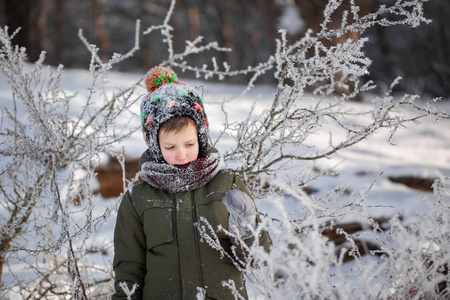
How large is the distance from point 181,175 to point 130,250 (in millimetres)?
437

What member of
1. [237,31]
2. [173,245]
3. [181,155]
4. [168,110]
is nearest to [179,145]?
[181,155]

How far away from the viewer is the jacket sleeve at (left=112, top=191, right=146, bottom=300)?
173 cm

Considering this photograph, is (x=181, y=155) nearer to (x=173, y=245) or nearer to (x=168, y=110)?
(x=168, y=110)

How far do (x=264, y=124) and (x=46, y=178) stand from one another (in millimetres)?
1339

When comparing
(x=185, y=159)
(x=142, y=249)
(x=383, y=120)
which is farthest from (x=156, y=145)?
(x=383, y=120)

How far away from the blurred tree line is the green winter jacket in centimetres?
582

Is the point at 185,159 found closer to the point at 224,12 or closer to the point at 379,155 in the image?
the point at 379,155

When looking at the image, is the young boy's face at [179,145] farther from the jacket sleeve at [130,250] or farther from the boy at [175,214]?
the jacket sleeve at [130,250]

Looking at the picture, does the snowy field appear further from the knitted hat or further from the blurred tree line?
the blurred tree line

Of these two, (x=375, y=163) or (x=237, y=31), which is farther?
(x=237, y=31)

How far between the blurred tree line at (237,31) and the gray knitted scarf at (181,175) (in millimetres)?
5737

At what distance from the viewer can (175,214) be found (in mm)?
1706

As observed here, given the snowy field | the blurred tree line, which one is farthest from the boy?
the blurred tree line

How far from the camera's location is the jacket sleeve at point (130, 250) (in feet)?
5.68
